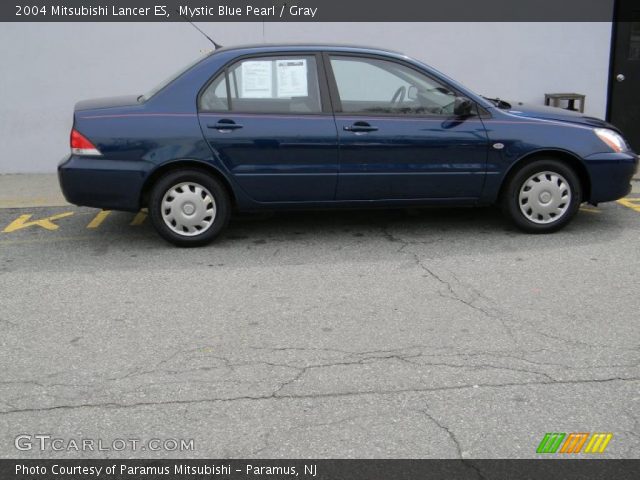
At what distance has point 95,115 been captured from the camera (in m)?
5.94

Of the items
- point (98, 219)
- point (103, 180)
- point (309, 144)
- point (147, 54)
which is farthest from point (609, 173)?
point (147, 54)

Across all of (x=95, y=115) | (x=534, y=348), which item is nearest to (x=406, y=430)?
(x=534, y=348)

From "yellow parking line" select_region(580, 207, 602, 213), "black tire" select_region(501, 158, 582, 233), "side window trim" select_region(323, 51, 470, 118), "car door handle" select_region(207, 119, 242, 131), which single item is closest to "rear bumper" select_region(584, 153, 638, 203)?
"black tire" select_region(501, 158, 582, 233)

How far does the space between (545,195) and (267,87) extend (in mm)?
2510

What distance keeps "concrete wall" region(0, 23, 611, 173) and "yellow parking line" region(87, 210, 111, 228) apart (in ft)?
7.21

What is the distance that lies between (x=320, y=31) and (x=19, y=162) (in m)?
4.06

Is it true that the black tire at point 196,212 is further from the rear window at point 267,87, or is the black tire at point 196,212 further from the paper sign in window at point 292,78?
the paper sign in window at point 292,78

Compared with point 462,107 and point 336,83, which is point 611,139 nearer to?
point 462,107

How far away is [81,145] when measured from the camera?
5.89 m

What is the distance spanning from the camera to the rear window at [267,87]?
600cm

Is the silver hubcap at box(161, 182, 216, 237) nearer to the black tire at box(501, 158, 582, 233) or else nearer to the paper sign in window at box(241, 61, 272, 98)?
the paper sign in window at box(241, 61, 272, 98)
